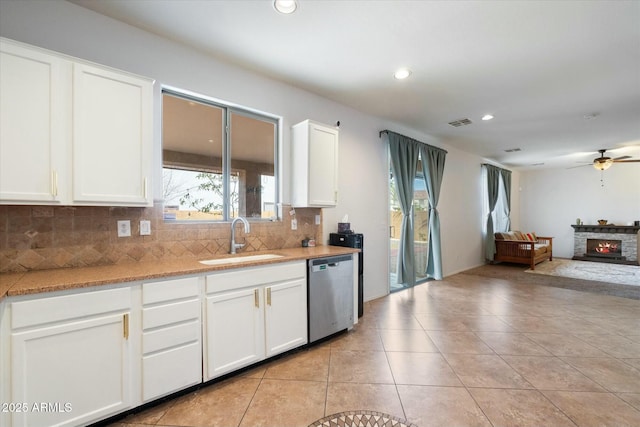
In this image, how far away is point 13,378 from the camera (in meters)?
1.40

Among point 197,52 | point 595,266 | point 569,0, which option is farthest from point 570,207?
point 197,52

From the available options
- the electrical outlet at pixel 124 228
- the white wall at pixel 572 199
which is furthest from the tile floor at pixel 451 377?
the white wall at pixel 572 199

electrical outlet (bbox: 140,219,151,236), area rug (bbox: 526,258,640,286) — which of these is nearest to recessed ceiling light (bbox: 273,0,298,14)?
electrical outlet (bbox: 140,219,151,236)

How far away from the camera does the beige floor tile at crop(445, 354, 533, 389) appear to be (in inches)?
84.6

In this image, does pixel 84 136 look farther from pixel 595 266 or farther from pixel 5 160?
pixel 595 266

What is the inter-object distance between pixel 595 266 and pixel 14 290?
10.2 m

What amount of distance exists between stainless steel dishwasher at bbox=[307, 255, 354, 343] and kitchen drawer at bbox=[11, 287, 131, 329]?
147cm

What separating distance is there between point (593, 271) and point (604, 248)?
2.38m

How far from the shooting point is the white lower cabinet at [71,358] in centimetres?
143

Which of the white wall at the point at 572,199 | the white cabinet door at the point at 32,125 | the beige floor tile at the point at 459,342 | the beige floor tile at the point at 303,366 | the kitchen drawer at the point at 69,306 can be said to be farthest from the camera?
the white wall at the point at 572,199

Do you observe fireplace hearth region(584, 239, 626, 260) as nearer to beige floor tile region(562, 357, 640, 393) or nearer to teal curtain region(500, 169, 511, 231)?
teal curtain region(500, 169, 511, 231)

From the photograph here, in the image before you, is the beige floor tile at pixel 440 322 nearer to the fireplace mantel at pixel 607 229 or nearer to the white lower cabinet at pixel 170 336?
the white lower cabinet at pixel 170 336

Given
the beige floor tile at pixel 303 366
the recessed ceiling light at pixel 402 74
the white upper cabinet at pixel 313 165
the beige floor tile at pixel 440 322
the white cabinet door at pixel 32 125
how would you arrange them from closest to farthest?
1. the white cabinet door at pixel 32 125
2. the beige floor tile at pixel 303 366
3. the recessed ceiling light at pixel 402 74
4. the white upper cabinet at pixel 313 165
5. the beige floor tile at pixel 440 322

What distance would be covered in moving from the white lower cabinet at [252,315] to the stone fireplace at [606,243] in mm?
9623
